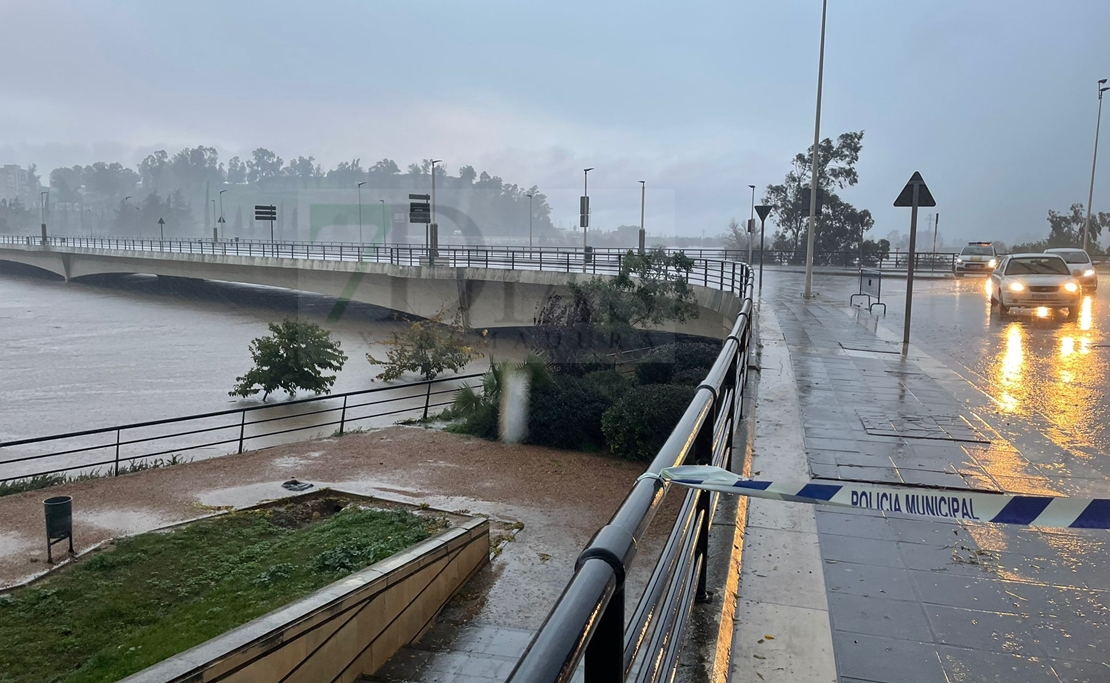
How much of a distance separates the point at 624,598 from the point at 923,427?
7.07 metres

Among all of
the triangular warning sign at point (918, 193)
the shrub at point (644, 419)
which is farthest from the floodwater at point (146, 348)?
the triangular warning sign at point (918, 193)

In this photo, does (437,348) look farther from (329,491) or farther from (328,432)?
(329,491)

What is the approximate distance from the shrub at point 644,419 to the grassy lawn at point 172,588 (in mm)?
5333

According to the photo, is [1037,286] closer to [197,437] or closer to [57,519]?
[57,519]

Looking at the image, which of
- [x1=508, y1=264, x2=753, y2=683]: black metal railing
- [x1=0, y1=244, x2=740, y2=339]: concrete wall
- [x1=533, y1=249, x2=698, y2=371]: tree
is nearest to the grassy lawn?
[x1=508, y1=264, x2=753, y2=683]: black metal railing

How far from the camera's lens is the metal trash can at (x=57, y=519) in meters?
10.1

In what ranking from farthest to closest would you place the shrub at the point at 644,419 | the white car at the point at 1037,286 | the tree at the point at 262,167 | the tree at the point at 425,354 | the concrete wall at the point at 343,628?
the tree at the point at 262,167, the tree at the point at 425,354, the white car at the point at 1037,286, the shrub at the point at 644,419, the concrete wall at the point at 343,628

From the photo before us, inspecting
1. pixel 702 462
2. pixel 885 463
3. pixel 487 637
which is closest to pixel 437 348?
pixel 487 637

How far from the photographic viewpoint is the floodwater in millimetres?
26922

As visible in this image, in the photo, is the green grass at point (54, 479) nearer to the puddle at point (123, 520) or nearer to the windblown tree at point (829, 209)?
the puddle at point (123, 520)

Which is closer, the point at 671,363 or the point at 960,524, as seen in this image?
the point at 960,524

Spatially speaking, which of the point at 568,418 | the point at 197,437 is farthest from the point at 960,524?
the point at 197,437

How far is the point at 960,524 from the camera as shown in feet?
16.5

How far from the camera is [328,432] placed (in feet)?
73.2
